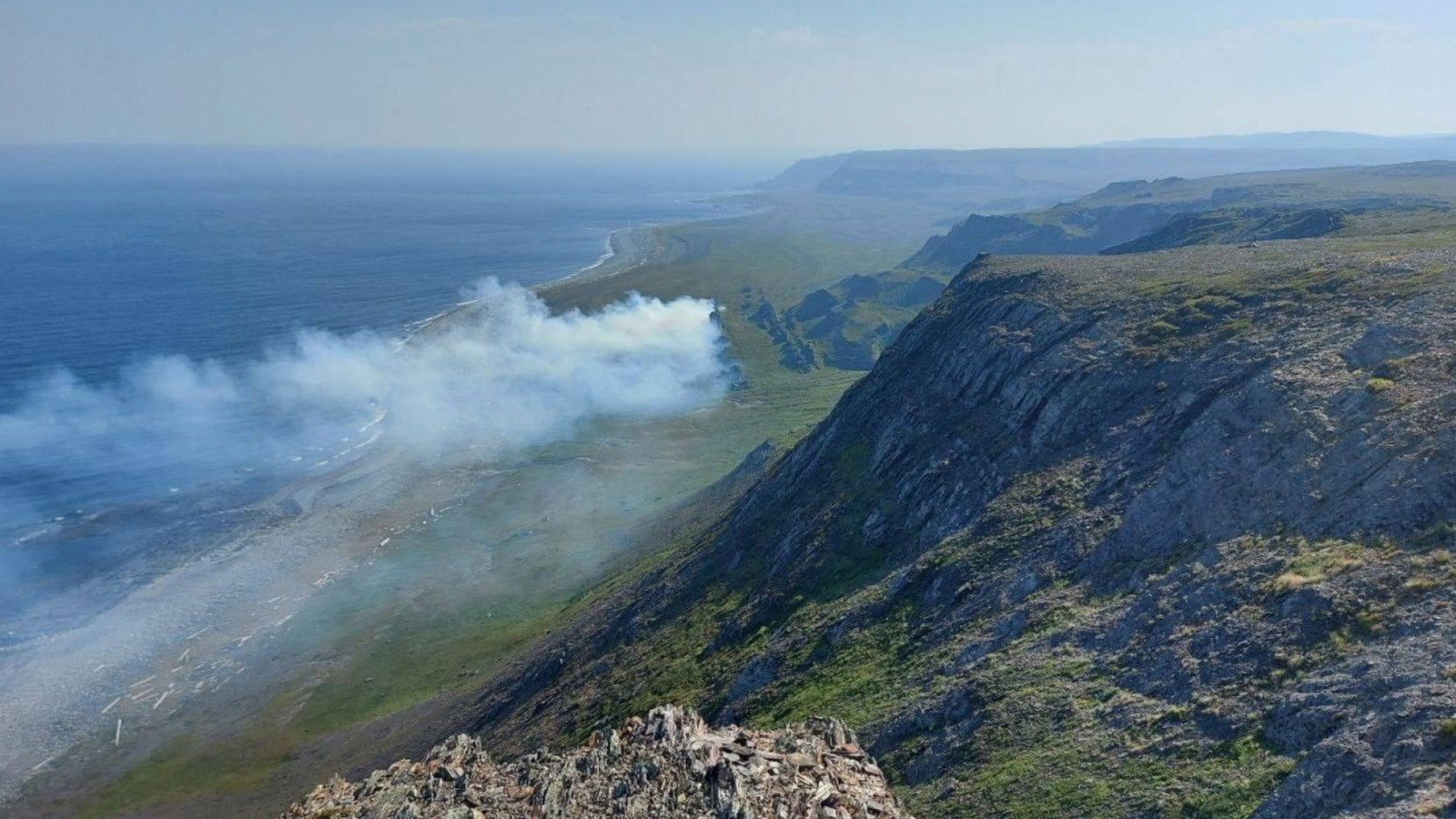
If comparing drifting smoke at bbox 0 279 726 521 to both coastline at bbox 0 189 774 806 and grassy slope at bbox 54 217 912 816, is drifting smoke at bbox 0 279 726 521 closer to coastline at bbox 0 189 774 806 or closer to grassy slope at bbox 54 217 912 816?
coastline at bbox 0 189 774 806

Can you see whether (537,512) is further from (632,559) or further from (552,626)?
(552,626)

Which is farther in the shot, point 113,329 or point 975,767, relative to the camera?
point 113,329

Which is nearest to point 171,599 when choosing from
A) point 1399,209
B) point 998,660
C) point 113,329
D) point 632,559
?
point 632,559

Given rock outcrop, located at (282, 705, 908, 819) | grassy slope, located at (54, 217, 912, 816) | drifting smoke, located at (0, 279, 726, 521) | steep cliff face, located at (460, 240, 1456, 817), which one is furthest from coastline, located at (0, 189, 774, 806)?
rock outcrop, located at (282, 705, 908, 819)

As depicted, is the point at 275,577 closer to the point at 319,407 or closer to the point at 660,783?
the point at 319,407

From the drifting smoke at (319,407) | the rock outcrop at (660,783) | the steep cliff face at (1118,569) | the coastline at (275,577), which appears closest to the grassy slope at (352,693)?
the coastline at (275,577)
